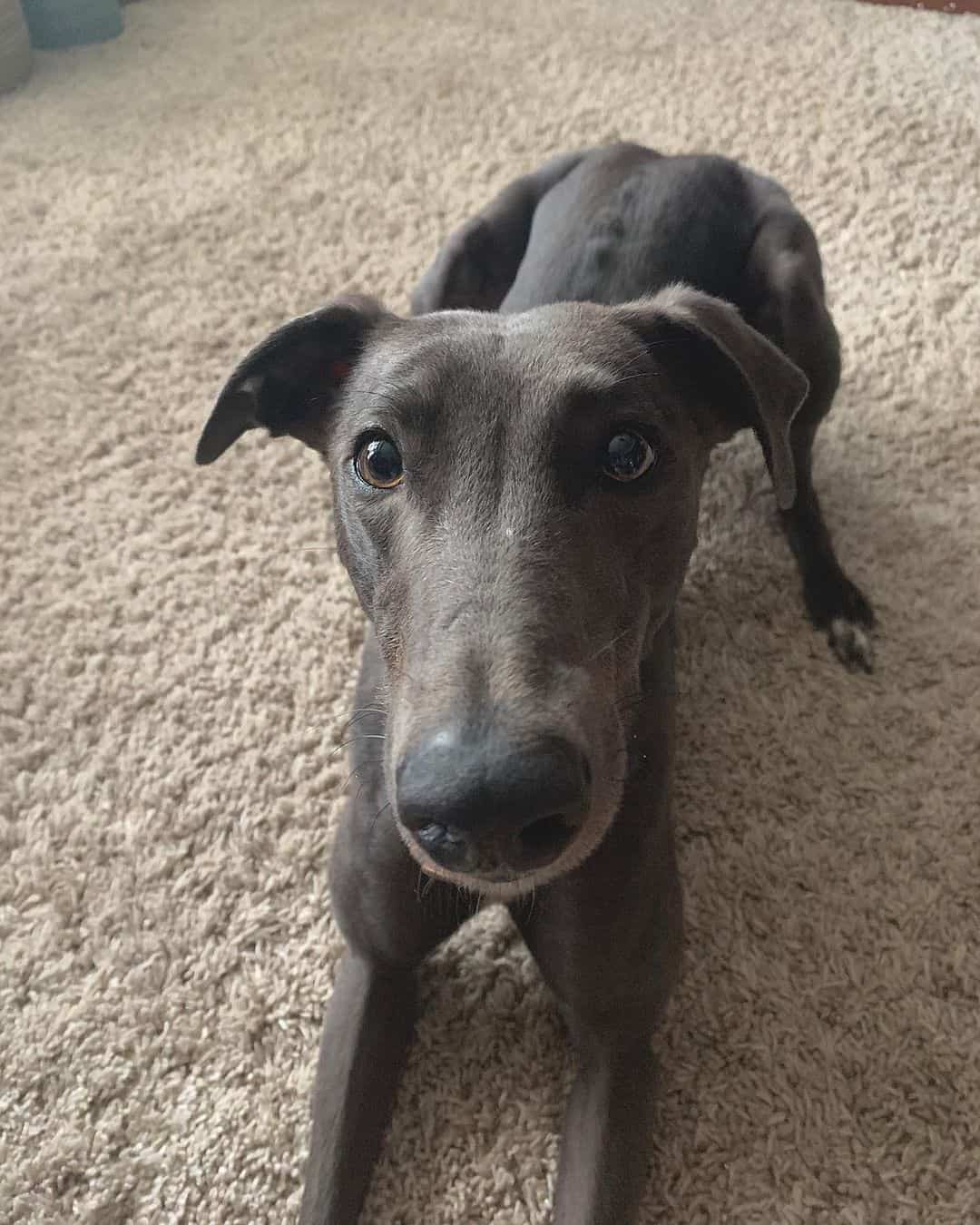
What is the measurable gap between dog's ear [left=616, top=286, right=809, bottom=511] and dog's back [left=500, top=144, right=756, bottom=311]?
1.83 ft

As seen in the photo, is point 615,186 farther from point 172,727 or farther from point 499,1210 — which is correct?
point 499,1210

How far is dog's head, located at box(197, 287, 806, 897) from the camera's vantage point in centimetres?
123

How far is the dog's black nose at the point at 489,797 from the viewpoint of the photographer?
117 centimetres

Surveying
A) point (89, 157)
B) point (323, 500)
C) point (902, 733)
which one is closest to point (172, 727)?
point (323, 500)

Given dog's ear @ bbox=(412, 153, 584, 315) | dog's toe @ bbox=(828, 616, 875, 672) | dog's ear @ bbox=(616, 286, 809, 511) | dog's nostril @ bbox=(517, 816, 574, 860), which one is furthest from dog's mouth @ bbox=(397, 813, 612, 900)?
dog's ear @ bbox=(412, 153, 584, 315)

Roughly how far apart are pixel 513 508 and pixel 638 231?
126 cm

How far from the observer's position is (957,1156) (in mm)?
1816

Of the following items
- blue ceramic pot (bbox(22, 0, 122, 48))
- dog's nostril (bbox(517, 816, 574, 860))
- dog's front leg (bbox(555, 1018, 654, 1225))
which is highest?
blue ceramic pot (bbox(22, 0, 122, 48))

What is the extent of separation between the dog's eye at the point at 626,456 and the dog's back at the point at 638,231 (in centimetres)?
83

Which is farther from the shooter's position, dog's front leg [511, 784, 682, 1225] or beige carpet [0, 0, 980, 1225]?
beige carpet [0, 0, 980, 1225]

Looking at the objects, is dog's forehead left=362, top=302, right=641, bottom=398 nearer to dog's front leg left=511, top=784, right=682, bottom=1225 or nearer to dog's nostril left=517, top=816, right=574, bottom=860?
dog's nostril left=517, top=816, right=574, bottom=860

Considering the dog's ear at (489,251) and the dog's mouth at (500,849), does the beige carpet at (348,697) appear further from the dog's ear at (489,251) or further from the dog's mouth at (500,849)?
the dog's mouth at (500,849)

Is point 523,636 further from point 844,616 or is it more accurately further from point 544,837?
point 844,616

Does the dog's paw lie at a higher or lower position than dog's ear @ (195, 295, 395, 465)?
lower
